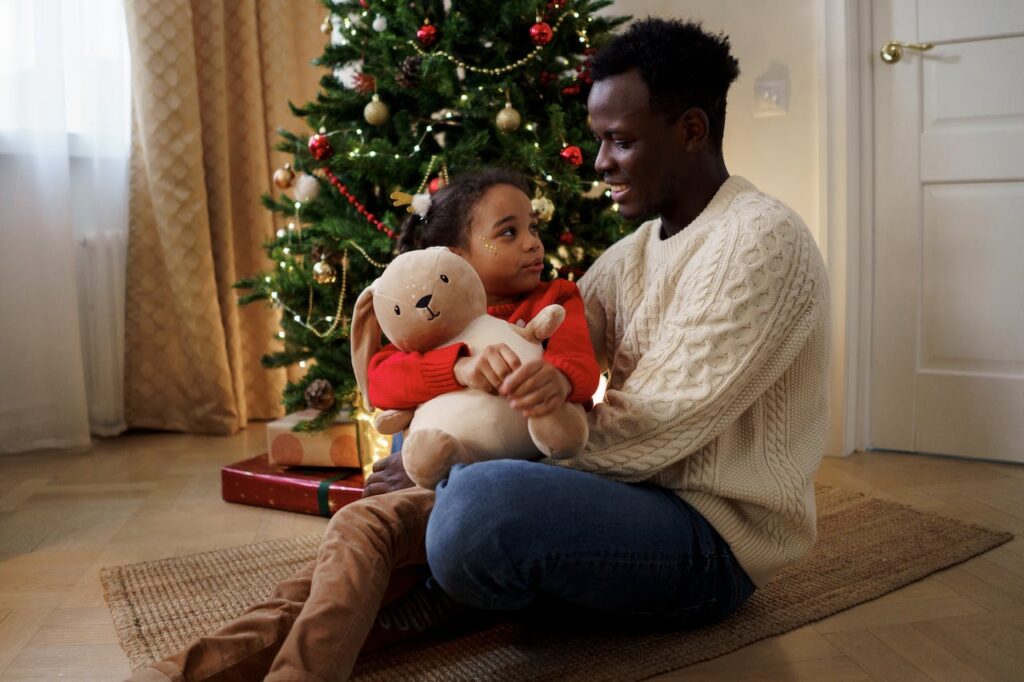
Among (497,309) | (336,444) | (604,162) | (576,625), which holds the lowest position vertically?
(576,625)

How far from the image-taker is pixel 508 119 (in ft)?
6.65

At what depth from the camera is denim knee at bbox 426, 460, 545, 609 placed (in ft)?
3.79

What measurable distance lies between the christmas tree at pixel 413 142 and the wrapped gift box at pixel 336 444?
5cm

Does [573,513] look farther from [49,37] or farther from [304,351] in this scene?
[49,37]

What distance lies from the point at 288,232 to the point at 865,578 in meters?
1.50

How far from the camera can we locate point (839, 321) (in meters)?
2.53

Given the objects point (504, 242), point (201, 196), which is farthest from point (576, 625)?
point (201, 196)

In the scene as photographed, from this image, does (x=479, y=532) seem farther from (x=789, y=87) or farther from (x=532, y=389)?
(x=789, y=87)

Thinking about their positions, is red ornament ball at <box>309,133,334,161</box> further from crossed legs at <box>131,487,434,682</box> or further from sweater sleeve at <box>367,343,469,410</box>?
crossed legs at <box>131,487,434,682</box>

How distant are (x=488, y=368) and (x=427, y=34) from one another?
Answer: 1100mm

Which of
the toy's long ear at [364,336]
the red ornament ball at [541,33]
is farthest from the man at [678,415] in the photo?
the red ornament ball at [541,33]

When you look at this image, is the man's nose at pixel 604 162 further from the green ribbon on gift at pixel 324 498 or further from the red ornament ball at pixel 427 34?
the green ribbon on gift at pixel 324 498

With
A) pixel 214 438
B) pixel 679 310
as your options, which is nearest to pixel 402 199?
pixel 679 310

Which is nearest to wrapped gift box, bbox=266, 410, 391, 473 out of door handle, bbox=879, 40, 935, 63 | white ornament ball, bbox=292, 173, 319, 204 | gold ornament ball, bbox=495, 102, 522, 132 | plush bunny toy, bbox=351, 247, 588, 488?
white ornament ball, bbox=292, 173, 319, 204
